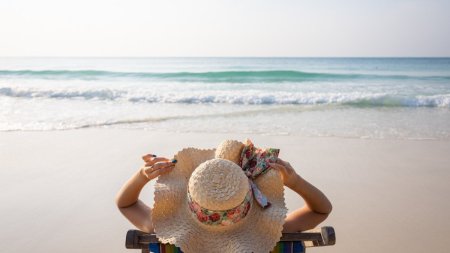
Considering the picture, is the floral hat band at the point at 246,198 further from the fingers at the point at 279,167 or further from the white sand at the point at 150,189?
the white sand at the point at 150,189

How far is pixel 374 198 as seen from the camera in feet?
12.5

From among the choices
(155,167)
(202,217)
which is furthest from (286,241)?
(155,167)

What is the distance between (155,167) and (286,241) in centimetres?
67

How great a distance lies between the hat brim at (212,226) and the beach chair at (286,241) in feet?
0.36

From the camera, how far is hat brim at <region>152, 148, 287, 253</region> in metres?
1.53

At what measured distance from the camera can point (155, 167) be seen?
1661mm

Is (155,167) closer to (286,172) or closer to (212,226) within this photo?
(212,226)

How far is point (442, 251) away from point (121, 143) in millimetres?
4415

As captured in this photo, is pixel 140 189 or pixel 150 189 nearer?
pixel 140 189

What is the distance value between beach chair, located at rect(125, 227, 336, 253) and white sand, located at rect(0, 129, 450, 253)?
3.95 feet

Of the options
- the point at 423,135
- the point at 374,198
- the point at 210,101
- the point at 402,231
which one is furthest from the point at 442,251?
the point at 210,101


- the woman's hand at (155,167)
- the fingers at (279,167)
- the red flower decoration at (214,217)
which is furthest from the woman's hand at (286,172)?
the woman's hand at (155,167)

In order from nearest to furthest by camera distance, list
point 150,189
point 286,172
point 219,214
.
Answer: point 219,214
point 286,172
point 150,189

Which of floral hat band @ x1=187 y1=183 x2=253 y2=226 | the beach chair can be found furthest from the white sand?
floral hat band @ x1=187 y1=183 x2=253 y2=226
